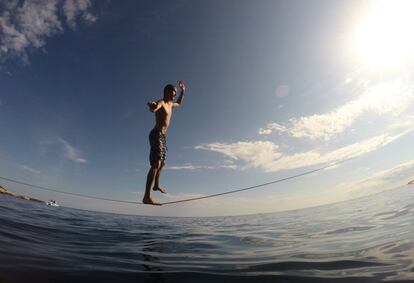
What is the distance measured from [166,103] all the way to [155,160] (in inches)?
78.3

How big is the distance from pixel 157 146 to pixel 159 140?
0.79 ft

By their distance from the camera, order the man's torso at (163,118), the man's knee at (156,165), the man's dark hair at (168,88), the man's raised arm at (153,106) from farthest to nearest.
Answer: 1. the man's dark hair at (168,88)
2. the man's torso at (163,118)
3. the man's knee at (156,165)
4. the man's raised arm at (153,106)

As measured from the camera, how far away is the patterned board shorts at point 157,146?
867 centimetres

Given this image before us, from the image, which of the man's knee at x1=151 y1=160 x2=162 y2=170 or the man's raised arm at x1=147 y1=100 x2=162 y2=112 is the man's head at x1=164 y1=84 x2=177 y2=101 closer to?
the man's raised arm at x1=147 y1=100 x2=162 y2=112

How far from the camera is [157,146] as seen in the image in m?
8.79

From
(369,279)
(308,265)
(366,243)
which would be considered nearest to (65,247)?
(308,265)

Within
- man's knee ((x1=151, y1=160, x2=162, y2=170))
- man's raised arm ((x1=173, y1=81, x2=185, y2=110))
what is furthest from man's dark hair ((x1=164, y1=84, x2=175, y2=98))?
man's knee ((x1=151, y1=160, x2=162, y2=170))

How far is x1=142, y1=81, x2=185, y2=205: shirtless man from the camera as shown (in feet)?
27.5

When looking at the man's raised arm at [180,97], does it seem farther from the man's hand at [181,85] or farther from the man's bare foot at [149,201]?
the man's bare foot at [149,201]

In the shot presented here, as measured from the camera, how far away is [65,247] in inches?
229

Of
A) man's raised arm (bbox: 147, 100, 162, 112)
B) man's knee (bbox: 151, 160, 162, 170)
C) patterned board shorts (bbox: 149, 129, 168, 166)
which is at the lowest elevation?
man's knee (bbox: 151, 160, 162, 170)

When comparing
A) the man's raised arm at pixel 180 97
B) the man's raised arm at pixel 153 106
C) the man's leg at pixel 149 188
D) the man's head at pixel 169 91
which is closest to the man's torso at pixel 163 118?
the man's head at pixel 169 91

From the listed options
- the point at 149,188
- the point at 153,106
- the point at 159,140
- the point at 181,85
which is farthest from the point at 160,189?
the point at 181,85

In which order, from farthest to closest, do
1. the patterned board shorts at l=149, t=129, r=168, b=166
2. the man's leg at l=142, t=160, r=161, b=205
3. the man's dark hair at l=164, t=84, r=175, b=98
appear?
the man's dark hair at l=164, t=84, r=175, b=98
the patterned board shorts at l=149, t=129, r=168, b=166
the man's leg at l=142, t=160, r=161, b=205
